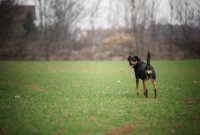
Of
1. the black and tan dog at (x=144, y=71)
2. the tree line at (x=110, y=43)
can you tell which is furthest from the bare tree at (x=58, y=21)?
the black and tan dog at (x=144, y=71)

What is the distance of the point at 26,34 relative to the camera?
3944cm

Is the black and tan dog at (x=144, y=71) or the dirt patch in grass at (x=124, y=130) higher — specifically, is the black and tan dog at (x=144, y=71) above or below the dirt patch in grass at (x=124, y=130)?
above

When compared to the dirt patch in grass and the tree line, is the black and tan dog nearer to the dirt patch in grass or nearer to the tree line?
the dirt patch in grass

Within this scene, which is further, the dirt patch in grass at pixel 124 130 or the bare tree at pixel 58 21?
the bare tree at pixel 58 21

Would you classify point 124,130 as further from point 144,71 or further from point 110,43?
point 110,43

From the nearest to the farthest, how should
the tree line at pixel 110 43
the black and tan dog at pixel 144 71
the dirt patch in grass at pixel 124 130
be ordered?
the dirt patch in grass at pixel 124 130 → the black and tan dog at pixel 144 71 → the tree line at pixel 110 43

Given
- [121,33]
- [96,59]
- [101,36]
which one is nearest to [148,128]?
[96,59]

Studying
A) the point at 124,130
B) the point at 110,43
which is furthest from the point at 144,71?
the point at 110,43

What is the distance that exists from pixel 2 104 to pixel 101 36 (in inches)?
1749

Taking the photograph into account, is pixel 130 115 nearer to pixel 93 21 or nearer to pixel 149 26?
pixel 149 26

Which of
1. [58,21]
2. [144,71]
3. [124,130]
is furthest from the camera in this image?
[58,21]

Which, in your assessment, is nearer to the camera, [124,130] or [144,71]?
[124,130]

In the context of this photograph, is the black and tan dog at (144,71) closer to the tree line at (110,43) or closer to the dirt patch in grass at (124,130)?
the dirt patch in grass at (124,130)

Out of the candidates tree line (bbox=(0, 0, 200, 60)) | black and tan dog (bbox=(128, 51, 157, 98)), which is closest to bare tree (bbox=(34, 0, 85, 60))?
tree line (bbox=(0, 0, 200, 60))
